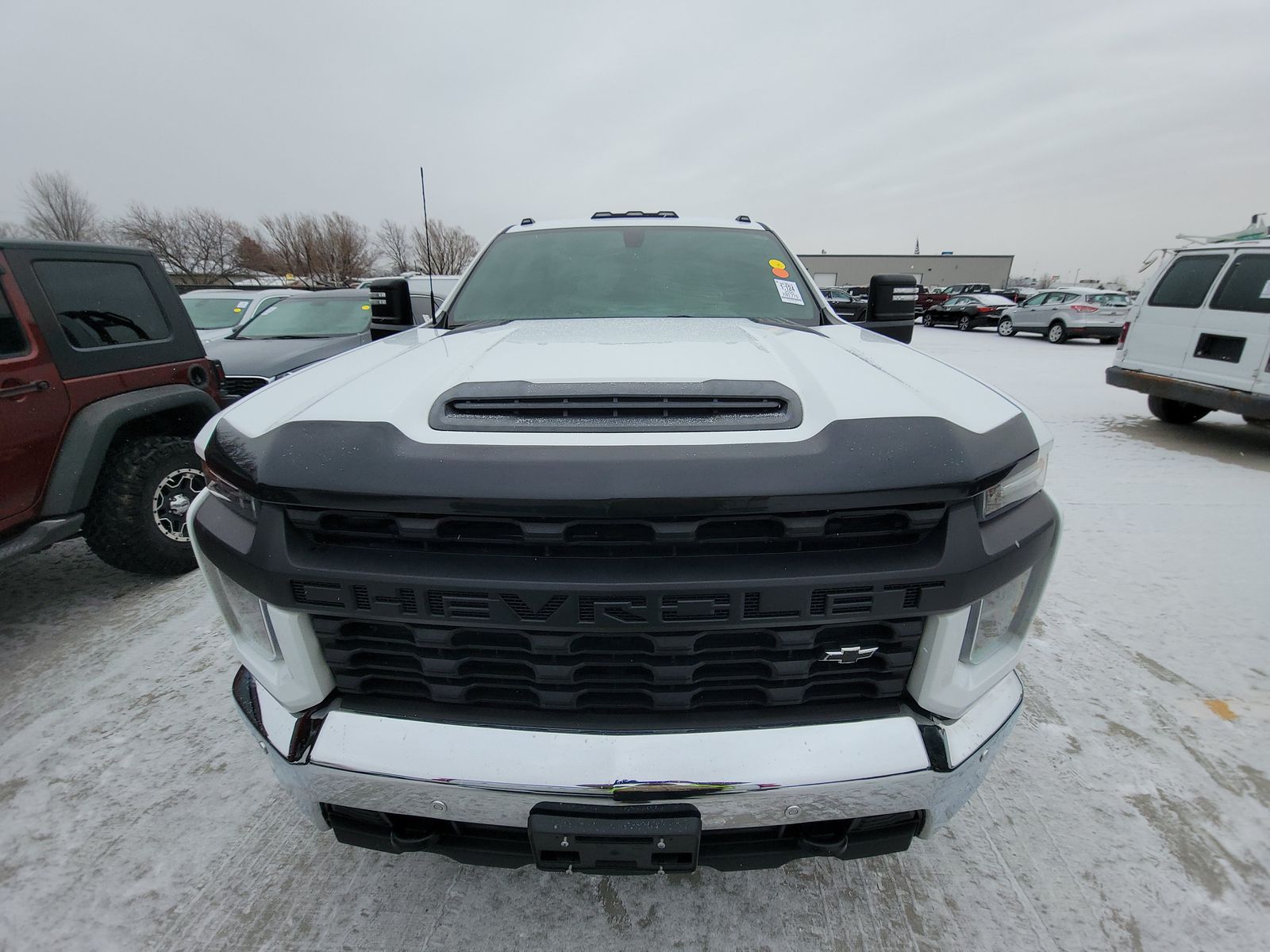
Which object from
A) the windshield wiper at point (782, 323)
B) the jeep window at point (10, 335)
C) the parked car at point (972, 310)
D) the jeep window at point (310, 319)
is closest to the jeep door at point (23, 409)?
the jeep window at point (10, 335)

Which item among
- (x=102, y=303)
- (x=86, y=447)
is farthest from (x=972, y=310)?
(x=86, y=447)

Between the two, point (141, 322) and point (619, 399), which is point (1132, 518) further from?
point (141, 322)

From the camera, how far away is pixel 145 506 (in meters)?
3.41

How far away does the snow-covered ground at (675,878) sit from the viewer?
1641mm

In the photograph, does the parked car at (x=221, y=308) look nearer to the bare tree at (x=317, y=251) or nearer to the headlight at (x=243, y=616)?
the headlight at (x=243, y=616)

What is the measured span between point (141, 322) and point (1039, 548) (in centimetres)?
459

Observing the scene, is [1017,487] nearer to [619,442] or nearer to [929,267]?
[619,442]

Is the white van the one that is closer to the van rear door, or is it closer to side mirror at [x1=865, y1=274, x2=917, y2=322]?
the van rear door

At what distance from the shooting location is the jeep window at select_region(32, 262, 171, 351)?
3.17m

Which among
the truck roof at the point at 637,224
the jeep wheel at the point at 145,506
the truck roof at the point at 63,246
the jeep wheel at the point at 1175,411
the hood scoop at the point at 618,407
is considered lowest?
the jeep wheel at the point at 1175,411

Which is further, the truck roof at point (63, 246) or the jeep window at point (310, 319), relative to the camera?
the jeep window at point (310, 319)

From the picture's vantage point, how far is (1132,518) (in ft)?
14.4

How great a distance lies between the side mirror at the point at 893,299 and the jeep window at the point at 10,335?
408 centimetres

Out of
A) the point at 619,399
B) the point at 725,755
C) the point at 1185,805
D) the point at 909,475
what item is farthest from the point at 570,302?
the point at 1185,805
